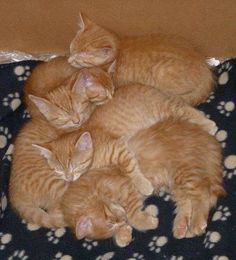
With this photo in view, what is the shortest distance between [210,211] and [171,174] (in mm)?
190

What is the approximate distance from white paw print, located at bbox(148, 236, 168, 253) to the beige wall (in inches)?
37.0

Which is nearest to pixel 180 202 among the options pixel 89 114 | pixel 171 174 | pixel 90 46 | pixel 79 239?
pixel 171 174

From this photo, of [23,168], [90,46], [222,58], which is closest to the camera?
[23,168]

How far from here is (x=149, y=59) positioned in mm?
2539

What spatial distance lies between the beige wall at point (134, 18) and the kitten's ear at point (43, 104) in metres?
0.49

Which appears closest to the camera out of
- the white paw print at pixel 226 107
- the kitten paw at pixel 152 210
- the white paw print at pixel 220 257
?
the white paw print at pixel 220 257

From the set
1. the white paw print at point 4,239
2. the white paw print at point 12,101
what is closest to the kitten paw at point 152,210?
the white paw print at point 4,239

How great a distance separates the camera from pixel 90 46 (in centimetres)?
262

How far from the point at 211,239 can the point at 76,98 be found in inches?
30.3

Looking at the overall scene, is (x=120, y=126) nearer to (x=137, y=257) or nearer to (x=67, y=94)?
(x=67, y=94)

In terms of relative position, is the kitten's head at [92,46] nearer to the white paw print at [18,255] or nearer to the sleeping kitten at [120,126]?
the sleeping kitten at [120,126]

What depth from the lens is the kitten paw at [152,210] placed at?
2.31 m

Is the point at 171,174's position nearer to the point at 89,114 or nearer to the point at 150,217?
the point at 150,217

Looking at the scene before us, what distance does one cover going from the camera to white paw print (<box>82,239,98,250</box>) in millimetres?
2279
